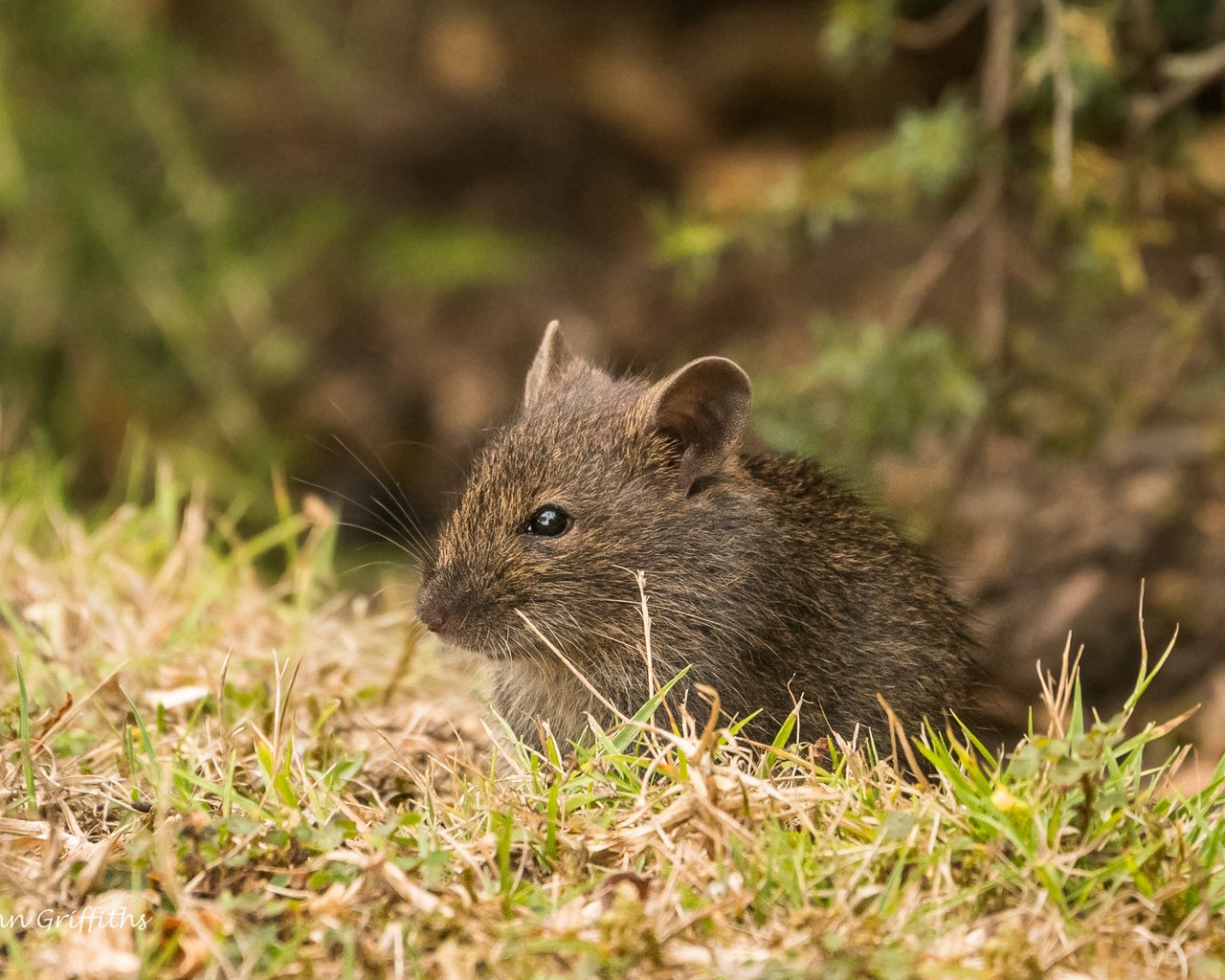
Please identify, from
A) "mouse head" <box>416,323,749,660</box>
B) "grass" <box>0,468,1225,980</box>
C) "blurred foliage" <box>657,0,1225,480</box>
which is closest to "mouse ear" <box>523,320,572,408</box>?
"mouse head" <box>416,323,749,660</box>

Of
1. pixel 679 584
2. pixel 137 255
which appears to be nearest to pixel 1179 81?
pixel 679 584

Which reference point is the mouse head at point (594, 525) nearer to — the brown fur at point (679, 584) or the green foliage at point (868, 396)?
the brown fur at point (679, 584)

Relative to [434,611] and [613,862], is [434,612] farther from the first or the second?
[613,862]

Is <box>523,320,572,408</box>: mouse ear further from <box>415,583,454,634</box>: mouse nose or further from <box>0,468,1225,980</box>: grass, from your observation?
<box>0,468,1225,980</box>: grass

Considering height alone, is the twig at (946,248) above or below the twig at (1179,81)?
below

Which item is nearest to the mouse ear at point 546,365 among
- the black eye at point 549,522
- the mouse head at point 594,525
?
the mouse head at point 594,525

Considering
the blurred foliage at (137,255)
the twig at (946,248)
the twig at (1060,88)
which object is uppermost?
the twig at (1060,88)
